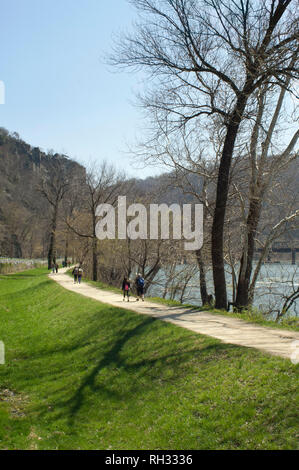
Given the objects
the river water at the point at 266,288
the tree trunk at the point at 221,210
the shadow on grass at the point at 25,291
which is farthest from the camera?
the shadow on grass at the point at 25,291

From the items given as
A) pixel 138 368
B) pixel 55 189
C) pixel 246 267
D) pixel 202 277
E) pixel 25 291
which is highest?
pixel 55 189

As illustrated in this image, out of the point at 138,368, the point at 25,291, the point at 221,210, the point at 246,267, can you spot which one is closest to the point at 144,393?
the point at 138,368

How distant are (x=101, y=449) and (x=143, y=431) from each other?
0.71m

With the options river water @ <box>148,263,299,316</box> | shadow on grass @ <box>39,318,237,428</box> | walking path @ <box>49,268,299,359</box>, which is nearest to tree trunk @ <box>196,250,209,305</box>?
river water @ <box>148,263,299,316</box>

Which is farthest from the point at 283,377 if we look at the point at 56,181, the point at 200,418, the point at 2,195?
the point at 2,195

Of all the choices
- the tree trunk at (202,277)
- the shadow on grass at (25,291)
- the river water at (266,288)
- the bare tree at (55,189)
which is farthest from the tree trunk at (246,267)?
the bare tree at (55,189)

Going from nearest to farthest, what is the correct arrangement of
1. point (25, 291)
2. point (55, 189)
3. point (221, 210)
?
1. point (221, 210)
2. point (25, 291)
3. point (55, 189)

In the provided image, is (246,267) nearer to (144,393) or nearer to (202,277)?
(202,277)

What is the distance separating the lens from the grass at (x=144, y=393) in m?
5.87

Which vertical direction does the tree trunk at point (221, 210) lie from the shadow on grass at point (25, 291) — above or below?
above

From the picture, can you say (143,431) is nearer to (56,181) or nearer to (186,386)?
(186,386)

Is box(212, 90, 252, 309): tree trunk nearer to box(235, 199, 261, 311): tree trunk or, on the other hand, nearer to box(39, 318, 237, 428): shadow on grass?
box(235, 199, 261, 311): tree trunk

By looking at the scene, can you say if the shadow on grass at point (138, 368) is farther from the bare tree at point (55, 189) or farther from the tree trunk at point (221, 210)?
the bare tree at point (55, 189)

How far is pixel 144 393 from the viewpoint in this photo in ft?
26.7
